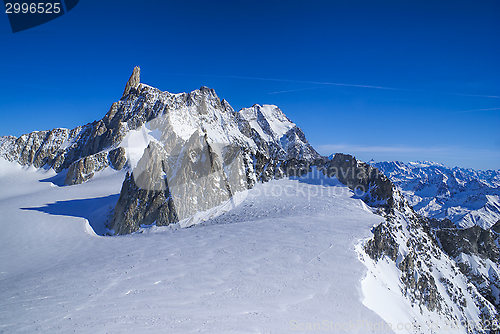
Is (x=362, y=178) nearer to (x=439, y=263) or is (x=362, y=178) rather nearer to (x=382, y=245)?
(x=439, y=263)

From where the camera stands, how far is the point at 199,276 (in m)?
18.2

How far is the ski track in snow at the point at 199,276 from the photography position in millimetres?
13781

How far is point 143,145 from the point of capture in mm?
92125

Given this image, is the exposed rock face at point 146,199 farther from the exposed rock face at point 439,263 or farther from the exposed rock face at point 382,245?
the exposed rock face at point 439,263

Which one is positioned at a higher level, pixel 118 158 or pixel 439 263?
pixel 118 158

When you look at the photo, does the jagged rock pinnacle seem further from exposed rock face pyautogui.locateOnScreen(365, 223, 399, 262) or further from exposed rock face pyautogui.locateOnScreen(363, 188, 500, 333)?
exposed rock face pyautogui.locateOnScreen(365, 223, 399, 262)

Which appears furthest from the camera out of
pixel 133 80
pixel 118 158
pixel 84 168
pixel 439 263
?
pixel 133 80

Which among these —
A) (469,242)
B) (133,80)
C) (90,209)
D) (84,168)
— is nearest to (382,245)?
(469,242)

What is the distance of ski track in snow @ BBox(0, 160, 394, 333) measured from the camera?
13.8 meters

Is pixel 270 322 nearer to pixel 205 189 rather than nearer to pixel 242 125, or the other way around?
pixel 205 189

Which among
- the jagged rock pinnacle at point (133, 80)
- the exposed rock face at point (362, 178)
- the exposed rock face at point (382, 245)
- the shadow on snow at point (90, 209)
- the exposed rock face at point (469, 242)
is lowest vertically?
the exposed rock face at point (469, 242)

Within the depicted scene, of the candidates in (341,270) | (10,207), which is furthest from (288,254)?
(10,207)

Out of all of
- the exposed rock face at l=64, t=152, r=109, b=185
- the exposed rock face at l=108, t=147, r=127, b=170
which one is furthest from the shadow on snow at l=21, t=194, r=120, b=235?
the exposed rock face at l=108, t=147, r=127, b=170

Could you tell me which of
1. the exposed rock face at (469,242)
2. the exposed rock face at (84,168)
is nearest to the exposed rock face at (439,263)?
the exposed rock face at (469,242)
